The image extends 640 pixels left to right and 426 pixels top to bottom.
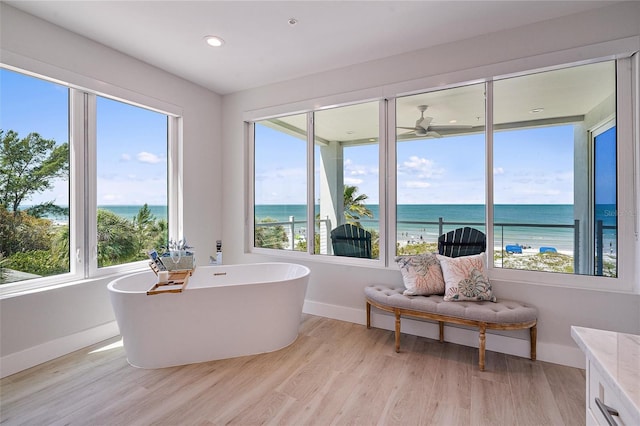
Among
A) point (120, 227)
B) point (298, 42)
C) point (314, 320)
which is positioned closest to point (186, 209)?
point (120, 227)

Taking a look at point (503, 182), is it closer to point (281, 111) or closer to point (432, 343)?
point (432, 343)

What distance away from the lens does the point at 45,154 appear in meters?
2.72

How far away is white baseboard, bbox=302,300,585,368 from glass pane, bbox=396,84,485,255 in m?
0.76

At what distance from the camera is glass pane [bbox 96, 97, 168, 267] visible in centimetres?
315

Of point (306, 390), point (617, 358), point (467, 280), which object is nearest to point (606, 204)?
point (467, 280)

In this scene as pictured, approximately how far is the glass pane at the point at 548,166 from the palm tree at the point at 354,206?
4.30 feet

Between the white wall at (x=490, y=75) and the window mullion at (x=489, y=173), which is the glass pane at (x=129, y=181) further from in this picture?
the window mullion at (x=489, y=173)

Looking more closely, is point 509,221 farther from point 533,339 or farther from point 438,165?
point 533,339

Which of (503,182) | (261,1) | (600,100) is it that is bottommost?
(503,182)

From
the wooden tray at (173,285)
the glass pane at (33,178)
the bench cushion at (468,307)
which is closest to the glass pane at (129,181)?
the glass pane at (33,178)

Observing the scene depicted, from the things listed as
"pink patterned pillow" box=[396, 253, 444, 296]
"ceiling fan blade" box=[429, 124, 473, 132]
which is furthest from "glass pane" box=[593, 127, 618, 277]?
"pink patterned pillow" box=[396, 253, 444, 296]

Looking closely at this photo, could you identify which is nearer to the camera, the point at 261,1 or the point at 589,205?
the point at 261,1

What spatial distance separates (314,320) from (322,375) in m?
1.16

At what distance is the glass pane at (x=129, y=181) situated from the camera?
124 inches
